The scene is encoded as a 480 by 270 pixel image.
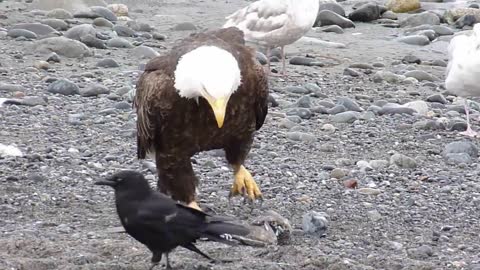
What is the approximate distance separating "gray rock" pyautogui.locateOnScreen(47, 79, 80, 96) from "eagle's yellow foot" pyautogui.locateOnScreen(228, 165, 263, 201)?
3.64 meters

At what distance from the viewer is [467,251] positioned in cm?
656

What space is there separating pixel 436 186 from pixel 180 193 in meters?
2.02

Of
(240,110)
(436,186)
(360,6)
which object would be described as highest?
(240,110)

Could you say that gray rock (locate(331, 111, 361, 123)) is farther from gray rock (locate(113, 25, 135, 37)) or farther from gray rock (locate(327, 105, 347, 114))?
gray rock (locate(113, 25, 135, 37))

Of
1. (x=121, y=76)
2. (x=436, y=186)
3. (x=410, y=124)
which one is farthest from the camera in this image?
(x=121, y=76)

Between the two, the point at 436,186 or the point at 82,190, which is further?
the point at 436,186

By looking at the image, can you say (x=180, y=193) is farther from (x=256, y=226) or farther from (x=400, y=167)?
(x=400, y=167)

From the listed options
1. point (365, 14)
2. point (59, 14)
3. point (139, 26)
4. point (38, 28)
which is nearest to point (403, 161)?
point (38, 28)

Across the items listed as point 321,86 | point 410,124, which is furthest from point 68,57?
point 410,124

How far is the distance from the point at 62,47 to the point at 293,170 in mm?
5171

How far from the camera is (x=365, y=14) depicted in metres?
17.7

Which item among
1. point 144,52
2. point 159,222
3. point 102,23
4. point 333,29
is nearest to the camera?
point 159,222

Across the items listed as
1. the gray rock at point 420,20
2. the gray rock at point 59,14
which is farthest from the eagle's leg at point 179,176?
the gray rock at point 420,20

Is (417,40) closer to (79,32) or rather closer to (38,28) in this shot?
(79,32)
